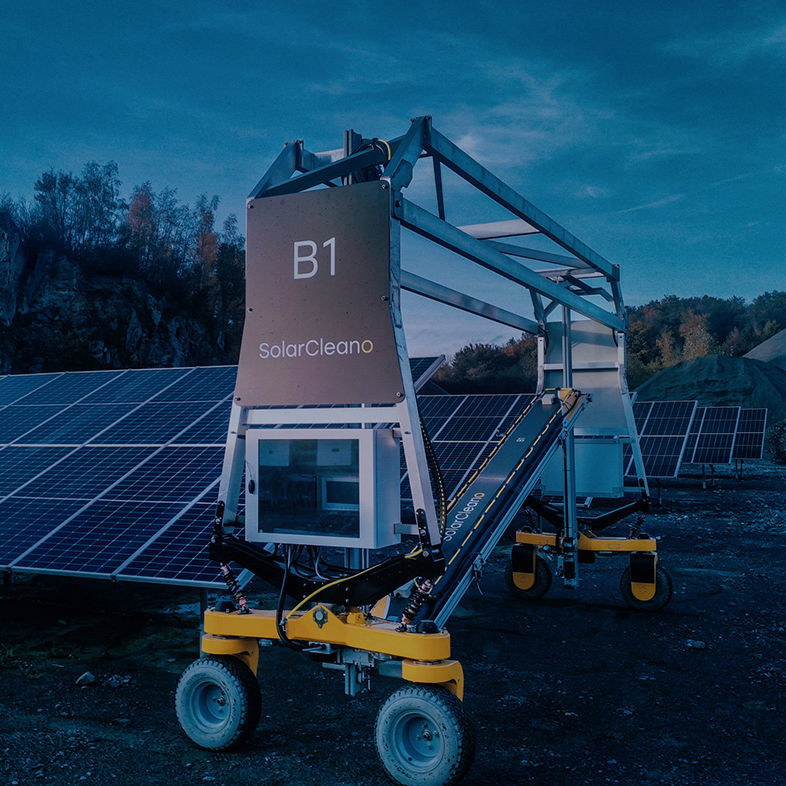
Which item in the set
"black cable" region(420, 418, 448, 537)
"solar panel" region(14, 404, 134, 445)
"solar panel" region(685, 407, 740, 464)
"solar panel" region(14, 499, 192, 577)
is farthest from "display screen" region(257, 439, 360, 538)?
"solar panel" region(685, 407, 740, 464)

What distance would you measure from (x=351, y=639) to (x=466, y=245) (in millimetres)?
2882

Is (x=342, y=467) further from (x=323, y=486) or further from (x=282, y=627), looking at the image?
(x=282, y=627)

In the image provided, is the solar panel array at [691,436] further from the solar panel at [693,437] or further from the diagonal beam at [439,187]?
the diagonal beam at [439,187]

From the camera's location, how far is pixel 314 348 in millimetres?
4918

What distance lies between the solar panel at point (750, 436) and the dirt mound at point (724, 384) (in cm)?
2382

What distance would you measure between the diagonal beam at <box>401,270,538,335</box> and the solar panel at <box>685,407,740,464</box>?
1836 centimetres

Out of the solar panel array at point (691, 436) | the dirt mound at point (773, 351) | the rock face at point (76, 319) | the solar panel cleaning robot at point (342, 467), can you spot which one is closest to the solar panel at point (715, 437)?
the solar panel array at point (691, 436)

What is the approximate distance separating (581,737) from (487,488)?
2.21 meters

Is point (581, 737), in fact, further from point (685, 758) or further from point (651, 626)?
point (651, 626)

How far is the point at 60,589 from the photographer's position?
33.9 ft

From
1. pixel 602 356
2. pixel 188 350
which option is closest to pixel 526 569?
pixel 602 356

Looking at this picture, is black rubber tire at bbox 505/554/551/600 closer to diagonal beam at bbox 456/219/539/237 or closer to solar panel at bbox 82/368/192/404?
diagonal beam at bbox 456/219/539/237

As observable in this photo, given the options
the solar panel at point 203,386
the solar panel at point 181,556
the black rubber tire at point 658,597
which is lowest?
the black rubber tire at point 658,597

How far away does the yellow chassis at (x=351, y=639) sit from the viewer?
4.50m
